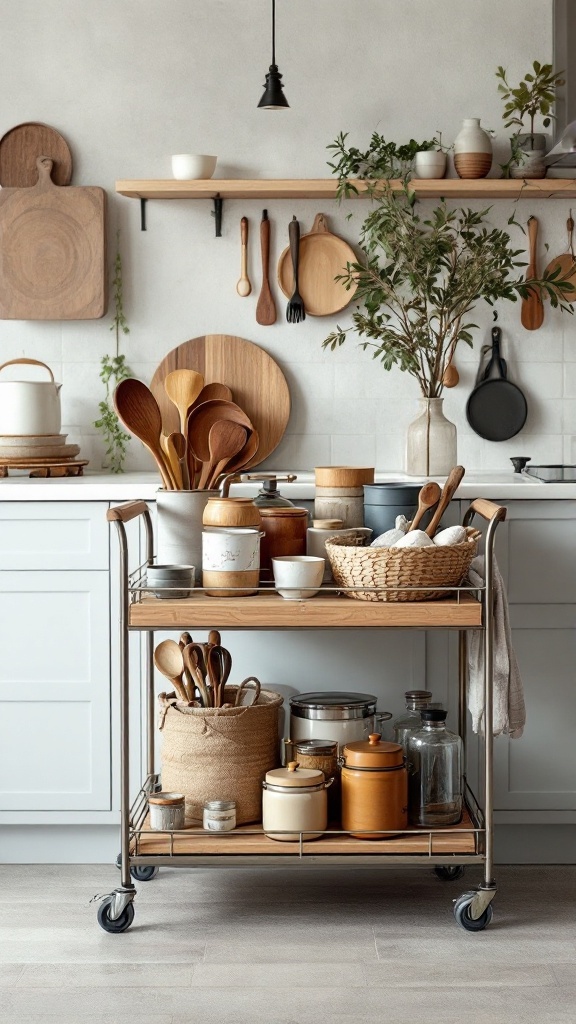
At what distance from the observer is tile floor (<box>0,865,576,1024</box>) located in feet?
7.53

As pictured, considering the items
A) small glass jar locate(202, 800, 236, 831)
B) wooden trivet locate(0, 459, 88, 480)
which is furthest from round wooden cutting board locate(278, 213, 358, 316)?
small glass jar locate(202, 800, 236, 831)

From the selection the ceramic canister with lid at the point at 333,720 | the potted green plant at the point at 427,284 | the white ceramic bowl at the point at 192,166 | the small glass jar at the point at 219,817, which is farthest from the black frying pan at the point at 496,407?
the small glass jar at the point at 219,817

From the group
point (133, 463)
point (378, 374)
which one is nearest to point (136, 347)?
point (133, 463)

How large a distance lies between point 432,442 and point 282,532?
809mm

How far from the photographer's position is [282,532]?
269cm

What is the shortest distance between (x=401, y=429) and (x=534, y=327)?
1.69 feet

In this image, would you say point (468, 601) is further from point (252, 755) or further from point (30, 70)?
point (30, 70)

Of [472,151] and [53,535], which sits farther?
[472,151]

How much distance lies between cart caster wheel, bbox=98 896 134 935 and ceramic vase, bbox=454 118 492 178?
7.39 ft

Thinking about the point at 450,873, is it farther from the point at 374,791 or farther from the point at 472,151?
the point at 472,151

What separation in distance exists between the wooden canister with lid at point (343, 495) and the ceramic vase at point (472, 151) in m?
1.17

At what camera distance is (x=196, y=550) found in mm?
2666

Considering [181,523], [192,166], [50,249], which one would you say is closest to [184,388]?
[181,523]

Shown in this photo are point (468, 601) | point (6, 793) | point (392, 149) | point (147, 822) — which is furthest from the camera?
point (392, 149)
